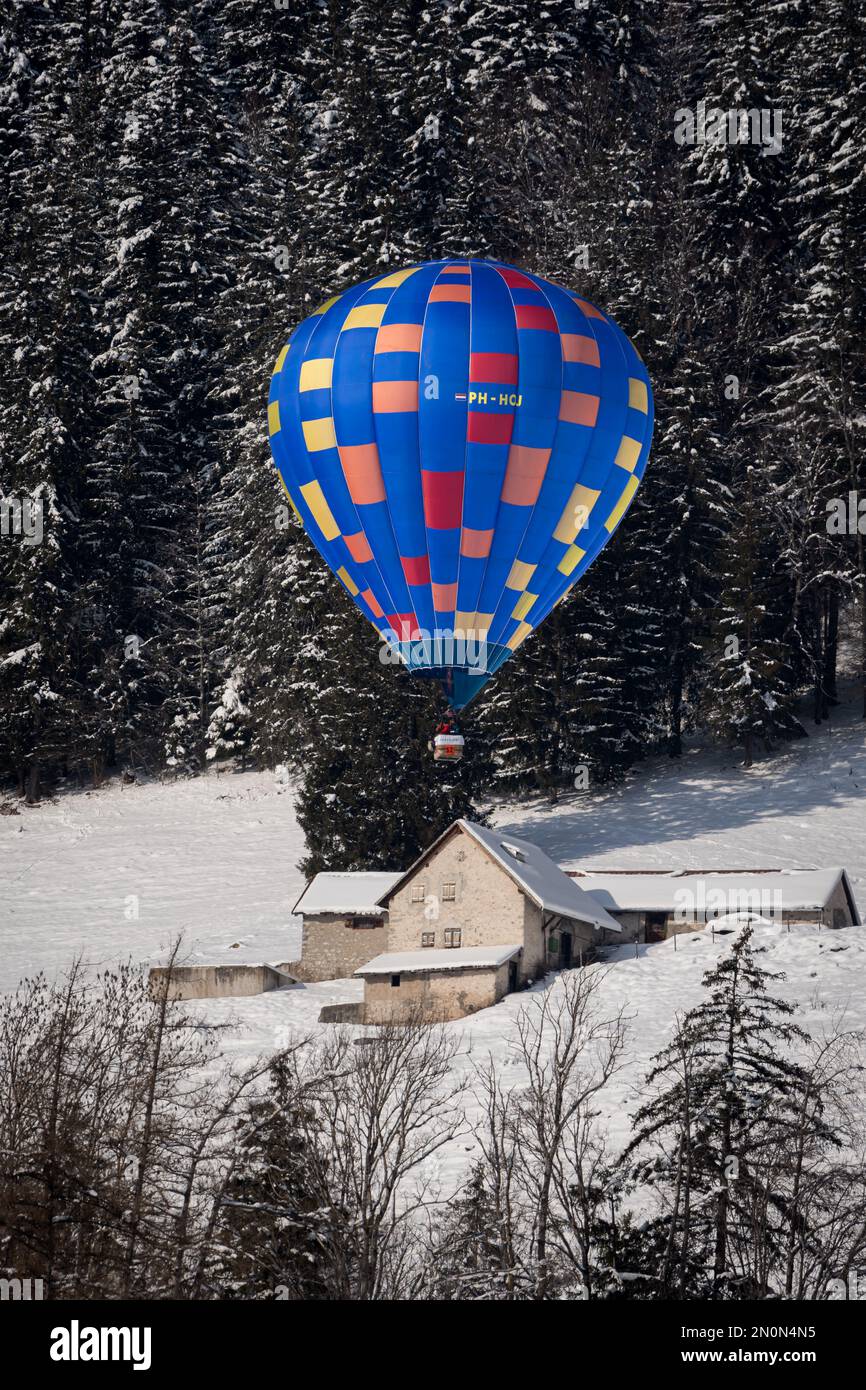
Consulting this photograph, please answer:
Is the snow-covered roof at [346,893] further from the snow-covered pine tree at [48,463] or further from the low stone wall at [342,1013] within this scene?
the snow-covered pine tree at [48,463]

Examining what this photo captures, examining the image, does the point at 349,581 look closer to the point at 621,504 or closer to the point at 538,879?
the point at 621,504

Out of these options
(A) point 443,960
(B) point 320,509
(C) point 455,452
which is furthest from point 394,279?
(A) point 443,960

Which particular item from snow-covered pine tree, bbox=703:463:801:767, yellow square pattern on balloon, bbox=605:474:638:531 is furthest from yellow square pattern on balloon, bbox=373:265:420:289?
snow-covered pine tree, bbox=703:463:801:767

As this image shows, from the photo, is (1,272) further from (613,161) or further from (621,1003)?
(621,1003)

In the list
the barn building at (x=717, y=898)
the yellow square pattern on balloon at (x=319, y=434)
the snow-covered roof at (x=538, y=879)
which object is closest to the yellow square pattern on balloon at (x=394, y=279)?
the yellow square pattern on balloon at (x=319, y=434)

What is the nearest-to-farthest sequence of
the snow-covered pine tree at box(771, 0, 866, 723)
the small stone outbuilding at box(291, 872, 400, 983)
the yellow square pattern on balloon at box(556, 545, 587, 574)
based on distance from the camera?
the yellow square pattern on balloon at box(556, 545, 587, 574) < the small stone outbuilding at box(291, 872, 400, 983) < the snow-covered pine tree at box(771, 0, 866, 723)

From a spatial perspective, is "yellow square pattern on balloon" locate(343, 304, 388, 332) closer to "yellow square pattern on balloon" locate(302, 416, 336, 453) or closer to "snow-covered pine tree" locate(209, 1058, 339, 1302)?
"yellow square pattern on balloon" locate(302, 416, 336, 453)
